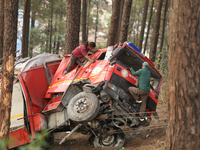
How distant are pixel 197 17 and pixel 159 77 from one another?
135 inches

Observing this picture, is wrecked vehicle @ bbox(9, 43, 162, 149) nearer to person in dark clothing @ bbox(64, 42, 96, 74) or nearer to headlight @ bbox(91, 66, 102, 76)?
headlight @ bbox(91, 66, 102, 76)

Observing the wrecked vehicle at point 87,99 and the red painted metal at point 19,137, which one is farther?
the red painted metal at point 19,137

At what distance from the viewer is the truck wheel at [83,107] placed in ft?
15.6

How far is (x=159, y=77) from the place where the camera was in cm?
612

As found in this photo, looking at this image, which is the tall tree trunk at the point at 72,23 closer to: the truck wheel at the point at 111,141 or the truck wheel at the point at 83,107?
the truck wheel at the point at 83,107

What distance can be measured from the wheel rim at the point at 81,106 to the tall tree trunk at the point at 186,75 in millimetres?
2280

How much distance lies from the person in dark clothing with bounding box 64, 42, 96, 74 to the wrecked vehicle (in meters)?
0.18

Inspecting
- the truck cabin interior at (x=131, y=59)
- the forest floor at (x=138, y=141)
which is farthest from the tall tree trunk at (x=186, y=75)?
the truck cabin interior at (x=131, y=59)

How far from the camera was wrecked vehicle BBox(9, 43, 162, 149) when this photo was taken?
495 cm

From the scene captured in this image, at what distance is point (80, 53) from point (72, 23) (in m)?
2.62

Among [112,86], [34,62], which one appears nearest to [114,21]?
[34,62]

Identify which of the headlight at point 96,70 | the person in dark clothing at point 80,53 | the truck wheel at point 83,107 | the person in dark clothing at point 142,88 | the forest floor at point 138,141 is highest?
the person in dark clothing at point 80,53

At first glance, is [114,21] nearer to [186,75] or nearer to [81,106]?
[81,106]

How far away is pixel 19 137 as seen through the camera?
222 inches
